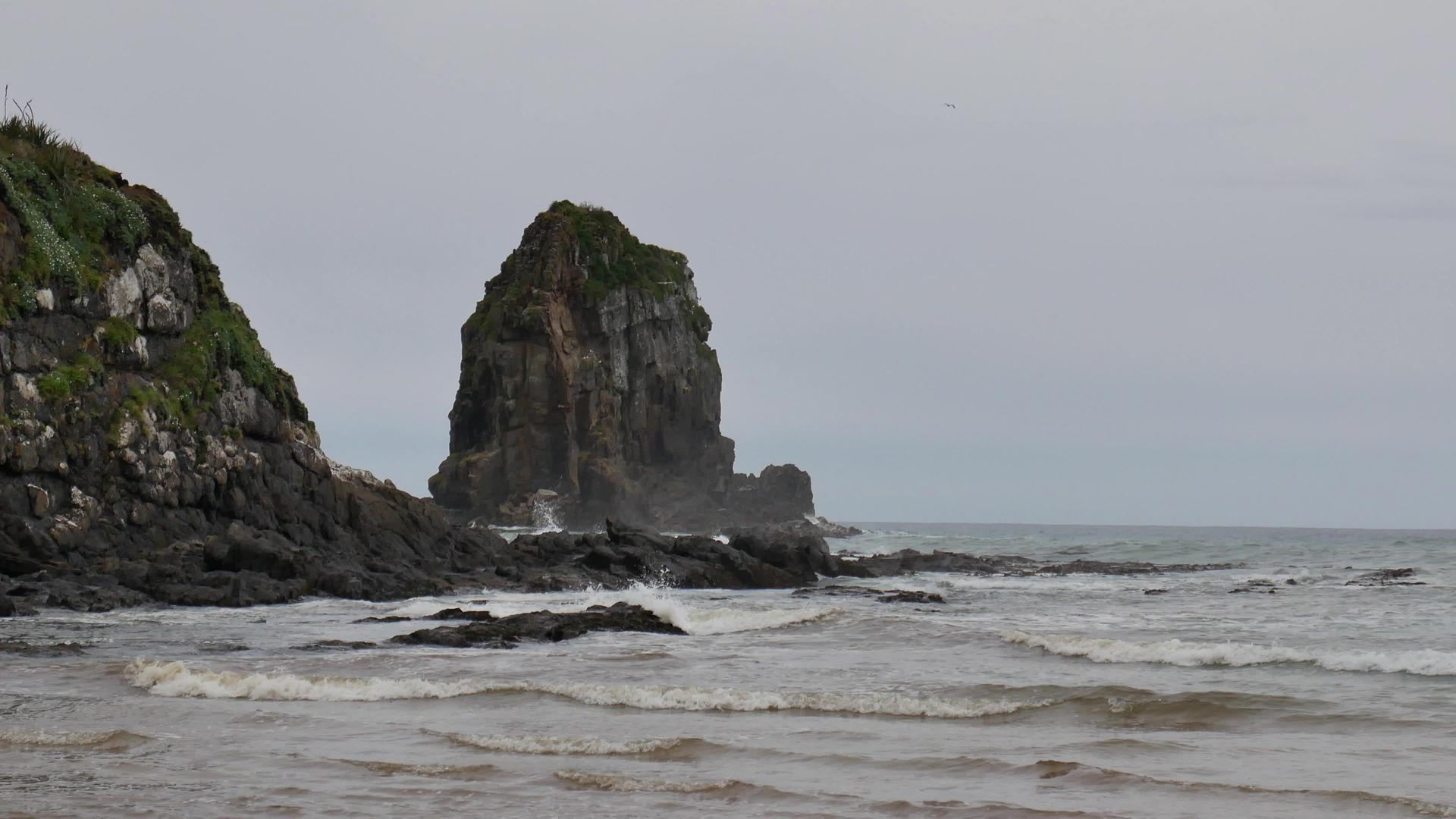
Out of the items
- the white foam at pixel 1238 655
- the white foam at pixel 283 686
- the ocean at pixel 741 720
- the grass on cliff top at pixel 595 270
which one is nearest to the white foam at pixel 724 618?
the ocean at pixel 741 720

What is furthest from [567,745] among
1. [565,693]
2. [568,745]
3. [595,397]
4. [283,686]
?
[595,397]

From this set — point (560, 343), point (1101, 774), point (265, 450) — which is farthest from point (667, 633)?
point (560, 343)

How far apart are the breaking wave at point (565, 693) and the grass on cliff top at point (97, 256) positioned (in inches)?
792

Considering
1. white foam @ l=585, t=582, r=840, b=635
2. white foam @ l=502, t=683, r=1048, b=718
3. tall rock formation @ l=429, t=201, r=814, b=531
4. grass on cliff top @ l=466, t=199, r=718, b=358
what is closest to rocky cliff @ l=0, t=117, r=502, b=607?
white foam @ l=585, t=582, r=840, b=635

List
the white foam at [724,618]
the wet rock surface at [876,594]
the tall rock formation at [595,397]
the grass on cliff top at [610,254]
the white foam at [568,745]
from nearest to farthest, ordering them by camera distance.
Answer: the white foam at [568,745]
the white foam at [724,618]
the wet rock surface at [876,594]
the tall rock formation at [595,397]
the grass on cliff top at [610,254]

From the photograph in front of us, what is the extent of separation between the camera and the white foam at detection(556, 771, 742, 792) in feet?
31.8

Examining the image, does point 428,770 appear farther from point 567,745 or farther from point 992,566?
point 992,566

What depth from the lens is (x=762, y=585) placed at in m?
39.0

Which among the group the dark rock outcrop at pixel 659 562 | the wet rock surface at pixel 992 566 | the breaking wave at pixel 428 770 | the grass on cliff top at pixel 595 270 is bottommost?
the wet rock surface at pixel 992 566

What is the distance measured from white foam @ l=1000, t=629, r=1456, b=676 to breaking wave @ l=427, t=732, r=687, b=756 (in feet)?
31.4

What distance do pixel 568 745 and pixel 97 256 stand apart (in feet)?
99.1

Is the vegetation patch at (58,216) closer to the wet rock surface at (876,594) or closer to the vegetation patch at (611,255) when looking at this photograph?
the wet rock surface at (876,594)

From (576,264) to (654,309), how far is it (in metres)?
8.03

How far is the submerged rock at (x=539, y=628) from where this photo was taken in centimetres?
2034
